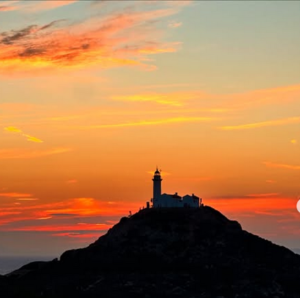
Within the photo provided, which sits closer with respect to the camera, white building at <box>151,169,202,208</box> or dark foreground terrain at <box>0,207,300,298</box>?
dark foreground terrain at <box>0,207,300,298</box>

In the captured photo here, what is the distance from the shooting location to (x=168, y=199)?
17562cm

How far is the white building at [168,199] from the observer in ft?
574

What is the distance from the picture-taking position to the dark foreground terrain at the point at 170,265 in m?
144

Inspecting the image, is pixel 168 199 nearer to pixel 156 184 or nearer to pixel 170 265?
pixel 156 184

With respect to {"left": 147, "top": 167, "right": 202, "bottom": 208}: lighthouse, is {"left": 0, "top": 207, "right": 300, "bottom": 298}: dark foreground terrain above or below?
below

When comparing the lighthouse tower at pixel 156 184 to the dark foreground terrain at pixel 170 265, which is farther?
the lighthouse tower at pixel 156 184

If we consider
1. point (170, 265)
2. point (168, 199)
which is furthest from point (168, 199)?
point (170, 265)

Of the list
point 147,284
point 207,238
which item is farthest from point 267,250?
point 147,284

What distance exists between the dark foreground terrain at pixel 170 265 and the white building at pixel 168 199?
4420 millimetres

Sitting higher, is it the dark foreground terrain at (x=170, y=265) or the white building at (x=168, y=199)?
the white building at (x=168, y=199)

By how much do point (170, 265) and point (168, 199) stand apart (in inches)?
921

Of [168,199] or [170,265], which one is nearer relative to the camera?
[170,265]

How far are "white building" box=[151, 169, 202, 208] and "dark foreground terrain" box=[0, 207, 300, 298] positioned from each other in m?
4.42

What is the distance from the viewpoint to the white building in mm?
174875
